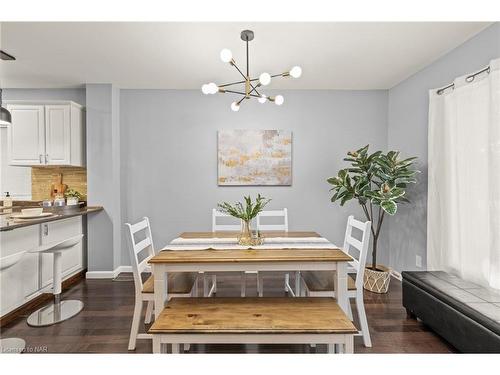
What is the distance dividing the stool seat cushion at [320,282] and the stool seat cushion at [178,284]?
903mm

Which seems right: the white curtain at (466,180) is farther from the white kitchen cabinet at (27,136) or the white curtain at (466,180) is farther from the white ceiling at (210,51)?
the white kitchen cabinet at (27,136)

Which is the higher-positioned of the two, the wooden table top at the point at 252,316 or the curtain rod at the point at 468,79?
the curtain rod at the point at 468,79

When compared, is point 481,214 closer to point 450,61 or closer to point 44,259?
point 450,61

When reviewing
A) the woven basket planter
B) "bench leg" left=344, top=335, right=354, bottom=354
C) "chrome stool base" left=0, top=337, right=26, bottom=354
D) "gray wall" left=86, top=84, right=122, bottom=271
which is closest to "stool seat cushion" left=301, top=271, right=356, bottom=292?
"bench leg" left=344, top=335, right=354, bottom=354

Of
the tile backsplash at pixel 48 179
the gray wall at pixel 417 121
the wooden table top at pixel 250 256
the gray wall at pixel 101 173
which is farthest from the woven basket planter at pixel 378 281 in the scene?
the tile backsplash at pixel 48 179

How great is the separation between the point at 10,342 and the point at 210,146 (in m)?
2.78

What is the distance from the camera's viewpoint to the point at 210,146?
153 inches

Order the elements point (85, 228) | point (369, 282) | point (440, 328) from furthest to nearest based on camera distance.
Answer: point (85, 228) < point (369, 282) < point (440, 328)

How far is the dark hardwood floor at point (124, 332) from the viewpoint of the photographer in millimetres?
2041
